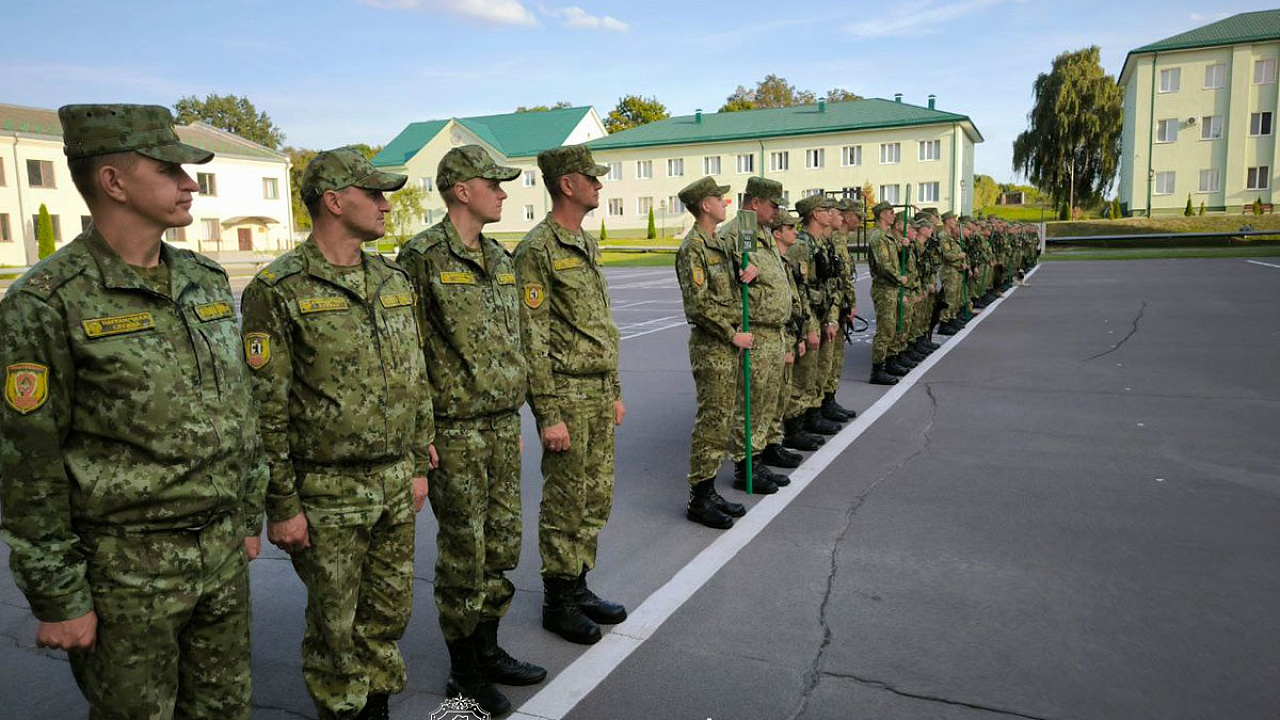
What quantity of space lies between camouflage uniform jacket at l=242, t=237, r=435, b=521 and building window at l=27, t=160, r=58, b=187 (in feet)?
161

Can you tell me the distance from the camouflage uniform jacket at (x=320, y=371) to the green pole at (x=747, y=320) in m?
3.40

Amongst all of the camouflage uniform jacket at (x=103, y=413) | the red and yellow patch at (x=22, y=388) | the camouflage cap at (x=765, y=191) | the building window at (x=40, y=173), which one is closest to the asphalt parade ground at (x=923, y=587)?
the camouflage uniform jacket at (x=103, y=413)

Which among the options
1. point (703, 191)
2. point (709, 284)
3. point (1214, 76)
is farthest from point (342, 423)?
point (1214, 76)

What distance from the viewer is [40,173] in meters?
42.8

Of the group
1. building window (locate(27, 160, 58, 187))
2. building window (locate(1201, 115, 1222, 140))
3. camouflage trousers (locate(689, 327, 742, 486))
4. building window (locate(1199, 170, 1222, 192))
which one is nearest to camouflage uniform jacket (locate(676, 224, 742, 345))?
camouflage trousers (locate(689, 327, 742, 486))

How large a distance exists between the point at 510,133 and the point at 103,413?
2755 inches

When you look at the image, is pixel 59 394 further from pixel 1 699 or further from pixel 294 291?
pixel 1 699

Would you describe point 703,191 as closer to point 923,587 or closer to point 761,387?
point 761,387

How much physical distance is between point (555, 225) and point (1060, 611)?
3.12 meters

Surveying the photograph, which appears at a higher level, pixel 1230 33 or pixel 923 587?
pixel 1230 33

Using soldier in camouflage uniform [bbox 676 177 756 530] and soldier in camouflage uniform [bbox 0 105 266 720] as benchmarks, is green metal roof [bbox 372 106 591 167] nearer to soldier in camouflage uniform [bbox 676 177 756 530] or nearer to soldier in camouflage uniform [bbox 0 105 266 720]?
soldier in camouflage uniform [bbox 676 177 756 530]

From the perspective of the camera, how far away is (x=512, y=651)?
4031 mm

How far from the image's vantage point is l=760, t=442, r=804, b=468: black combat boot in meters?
7.14

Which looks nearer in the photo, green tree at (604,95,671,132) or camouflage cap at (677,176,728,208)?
camouflage cap at (677,176,728,208)
